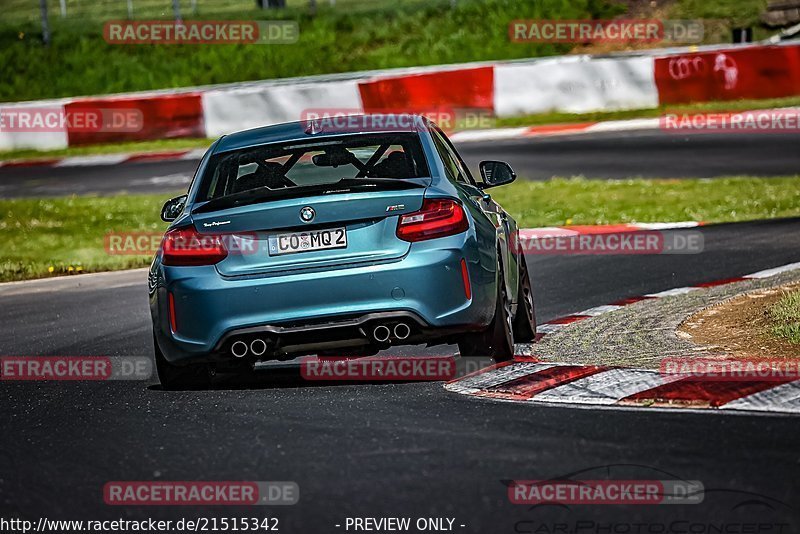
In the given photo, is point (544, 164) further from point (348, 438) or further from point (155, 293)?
point (348, 438)

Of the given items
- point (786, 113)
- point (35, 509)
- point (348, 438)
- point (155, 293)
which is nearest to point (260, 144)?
point (155, 293)

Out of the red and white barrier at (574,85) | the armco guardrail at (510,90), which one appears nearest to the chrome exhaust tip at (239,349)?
the armco guardrail at (510,90)

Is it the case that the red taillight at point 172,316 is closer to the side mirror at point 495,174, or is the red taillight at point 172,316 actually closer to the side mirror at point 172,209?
the side mirror at point 172,209

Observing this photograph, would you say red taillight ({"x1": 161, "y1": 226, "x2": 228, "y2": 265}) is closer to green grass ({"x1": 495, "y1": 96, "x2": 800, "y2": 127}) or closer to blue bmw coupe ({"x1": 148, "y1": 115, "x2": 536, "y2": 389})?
blue bmw coupe ({"x1": 148, "y1": 115, "x2": 536, "y2": 389})

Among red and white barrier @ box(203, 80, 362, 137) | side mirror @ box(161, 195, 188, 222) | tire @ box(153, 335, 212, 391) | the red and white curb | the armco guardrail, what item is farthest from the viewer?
red and white barrier @ box(203, 80, 362, 137)

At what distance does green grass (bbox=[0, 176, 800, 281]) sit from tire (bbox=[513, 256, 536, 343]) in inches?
295

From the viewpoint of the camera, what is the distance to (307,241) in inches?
312

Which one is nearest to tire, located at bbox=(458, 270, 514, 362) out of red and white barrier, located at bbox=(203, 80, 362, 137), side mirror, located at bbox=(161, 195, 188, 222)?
→ side mirror, located at bbox=(161, 195, 188, 222)

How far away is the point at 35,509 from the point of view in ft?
19.0

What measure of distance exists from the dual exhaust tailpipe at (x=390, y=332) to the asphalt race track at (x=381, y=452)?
273 mm

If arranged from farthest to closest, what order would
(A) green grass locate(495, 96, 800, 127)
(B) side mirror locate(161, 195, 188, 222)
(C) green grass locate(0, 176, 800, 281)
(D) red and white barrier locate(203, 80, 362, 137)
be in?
(D) red and white barrier locate(203, 80, 362, 137) → (A) green grass locate(495, 96, 800, 127) → (C) green grass locate(0, 176, 800, 281) → (B) side mirror locate(161, 195, 188, 222)

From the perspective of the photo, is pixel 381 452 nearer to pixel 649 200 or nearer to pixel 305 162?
pixel 305 162

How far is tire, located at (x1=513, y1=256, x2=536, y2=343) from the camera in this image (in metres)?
9.56

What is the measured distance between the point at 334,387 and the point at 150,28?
94.5ft
